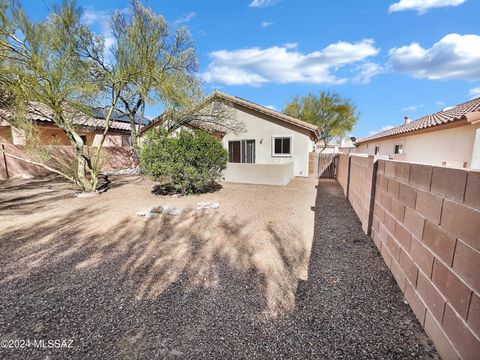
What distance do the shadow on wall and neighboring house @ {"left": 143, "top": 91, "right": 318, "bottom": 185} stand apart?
7405mm

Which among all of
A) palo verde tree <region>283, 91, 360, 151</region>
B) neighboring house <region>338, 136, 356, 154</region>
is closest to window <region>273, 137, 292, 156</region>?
palo verde tree <region>283, 91, 360, 151</region>

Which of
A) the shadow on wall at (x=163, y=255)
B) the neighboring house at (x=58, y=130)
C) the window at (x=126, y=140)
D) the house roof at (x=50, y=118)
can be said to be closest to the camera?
the shadow on wall at (x=163, y=255)

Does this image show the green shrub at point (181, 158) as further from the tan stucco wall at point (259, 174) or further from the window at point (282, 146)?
the window at point (282, 146)

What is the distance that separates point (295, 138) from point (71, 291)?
12.4m

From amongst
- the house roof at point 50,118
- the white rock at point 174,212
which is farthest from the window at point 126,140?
the white rock at point 174,212

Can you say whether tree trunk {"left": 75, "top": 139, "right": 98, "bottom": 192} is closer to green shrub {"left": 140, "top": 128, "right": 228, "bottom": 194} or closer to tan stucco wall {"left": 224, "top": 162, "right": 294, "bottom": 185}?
green shrub {"left": 140, "top": 128, "right": 228, "bottom": 194}

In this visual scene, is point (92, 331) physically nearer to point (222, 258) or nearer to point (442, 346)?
point (222, 258)

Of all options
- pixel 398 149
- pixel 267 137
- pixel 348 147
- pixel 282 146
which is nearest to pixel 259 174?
pixel 282 146

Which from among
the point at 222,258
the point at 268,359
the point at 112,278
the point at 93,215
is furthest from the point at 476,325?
the point at 93,215

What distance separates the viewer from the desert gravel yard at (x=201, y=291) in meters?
2.02

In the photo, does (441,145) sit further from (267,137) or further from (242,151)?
(242,151)

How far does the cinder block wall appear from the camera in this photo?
1601 mm

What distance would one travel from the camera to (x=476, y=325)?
4.93 feet

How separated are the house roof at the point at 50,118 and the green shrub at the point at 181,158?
3.30 metres
